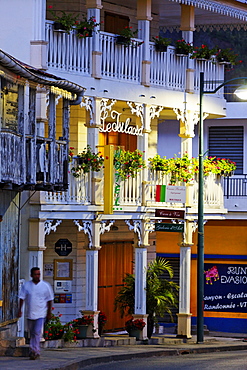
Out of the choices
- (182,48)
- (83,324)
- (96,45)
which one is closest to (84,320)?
(83,324)

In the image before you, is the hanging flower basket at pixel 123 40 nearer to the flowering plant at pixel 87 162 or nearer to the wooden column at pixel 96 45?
the wooden column at pixel 96 45

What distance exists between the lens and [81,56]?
88.4 feet

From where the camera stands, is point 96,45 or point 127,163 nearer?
point 96,45

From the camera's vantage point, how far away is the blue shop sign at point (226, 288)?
114ft

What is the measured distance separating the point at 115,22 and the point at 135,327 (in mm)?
9194

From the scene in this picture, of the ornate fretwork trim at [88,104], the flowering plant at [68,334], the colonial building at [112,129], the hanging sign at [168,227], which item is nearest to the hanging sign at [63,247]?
the colonial building at [112,129]

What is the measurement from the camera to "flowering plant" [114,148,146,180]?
27500 mm

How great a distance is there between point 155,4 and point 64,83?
8.04 meters

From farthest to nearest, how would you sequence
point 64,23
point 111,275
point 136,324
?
point 111,275 → point 136,324 → point 64,23

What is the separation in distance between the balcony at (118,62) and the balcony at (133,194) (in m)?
2.77

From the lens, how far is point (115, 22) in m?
30.2

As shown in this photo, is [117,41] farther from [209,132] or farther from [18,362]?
[18,362]

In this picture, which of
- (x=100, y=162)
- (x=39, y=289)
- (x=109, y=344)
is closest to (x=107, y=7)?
(x=100, y=162)

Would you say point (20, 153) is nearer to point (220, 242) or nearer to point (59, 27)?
point (59, 27)
